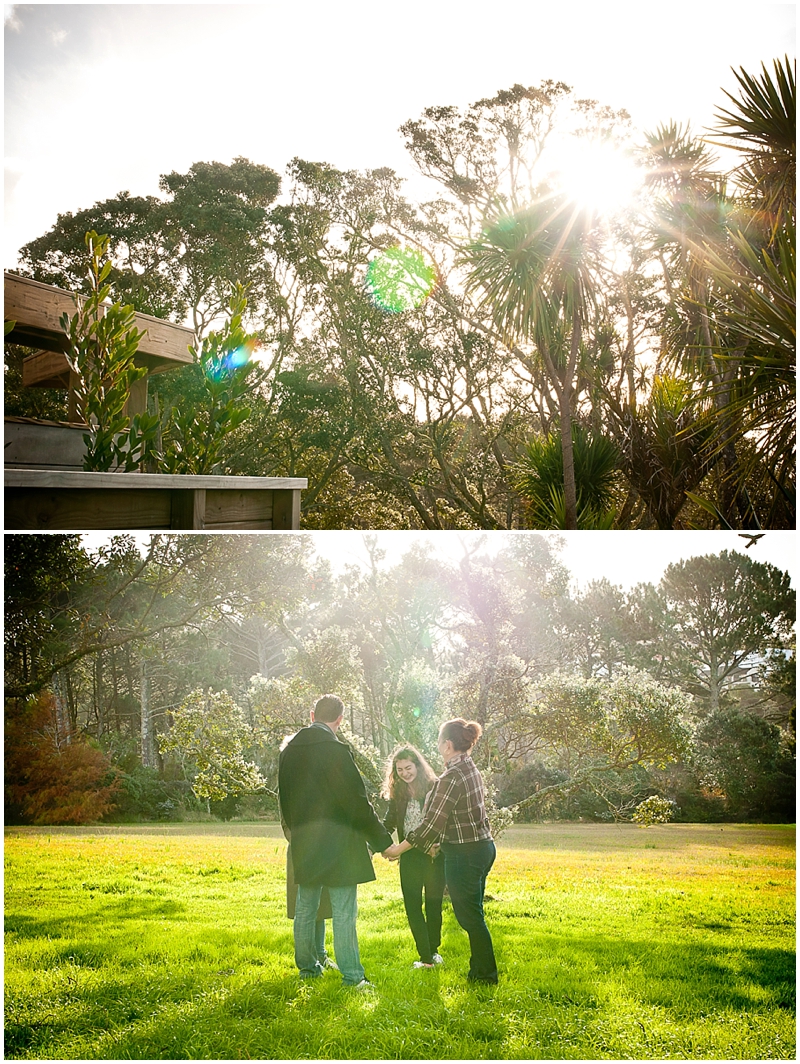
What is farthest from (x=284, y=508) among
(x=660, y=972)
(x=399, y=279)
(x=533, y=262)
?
(x=399, y=279)

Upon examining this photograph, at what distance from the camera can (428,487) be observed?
45.0ft

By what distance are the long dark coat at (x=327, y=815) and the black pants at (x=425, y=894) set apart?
13 centimetres

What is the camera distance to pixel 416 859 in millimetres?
2717

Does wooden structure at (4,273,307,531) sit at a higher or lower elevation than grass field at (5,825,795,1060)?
higher

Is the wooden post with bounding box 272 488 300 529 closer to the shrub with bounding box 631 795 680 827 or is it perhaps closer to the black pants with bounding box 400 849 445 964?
the black pants with bounding box 400 849 445 964

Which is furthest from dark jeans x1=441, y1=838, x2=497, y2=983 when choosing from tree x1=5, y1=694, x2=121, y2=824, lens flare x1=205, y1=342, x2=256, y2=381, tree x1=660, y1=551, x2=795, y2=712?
lens flare x1=205, y1=342, x2=256, y2=381

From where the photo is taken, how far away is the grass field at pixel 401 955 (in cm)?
255

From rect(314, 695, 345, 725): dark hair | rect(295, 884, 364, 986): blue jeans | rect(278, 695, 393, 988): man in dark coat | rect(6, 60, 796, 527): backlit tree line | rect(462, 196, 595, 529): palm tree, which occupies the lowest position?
rect(295, 884, 364, 986): blue jeans

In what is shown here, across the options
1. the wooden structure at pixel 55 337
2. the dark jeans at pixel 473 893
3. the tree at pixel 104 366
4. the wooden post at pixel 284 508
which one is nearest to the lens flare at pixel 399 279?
the wooden structure at pixel 55 337

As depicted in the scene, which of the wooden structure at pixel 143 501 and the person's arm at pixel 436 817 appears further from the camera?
the person's arm at pixel 436 817

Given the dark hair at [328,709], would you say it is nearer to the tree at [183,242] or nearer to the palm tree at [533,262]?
the palm tree at [533,262]

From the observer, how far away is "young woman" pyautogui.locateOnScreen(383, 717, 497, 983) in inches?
103

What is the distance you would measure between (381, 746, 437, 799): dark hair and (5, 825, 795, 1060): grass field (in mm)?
311

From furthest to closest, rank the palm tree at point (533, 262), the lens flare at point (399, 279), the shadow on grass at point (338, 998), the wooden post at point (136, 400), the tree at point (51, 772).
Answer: the lens flare at point (399, 279), the palm tree at point (533, 262), the wooden post at point (136, 400), the tree at point (51, 772), the shadow on grass at point (338, 998)
